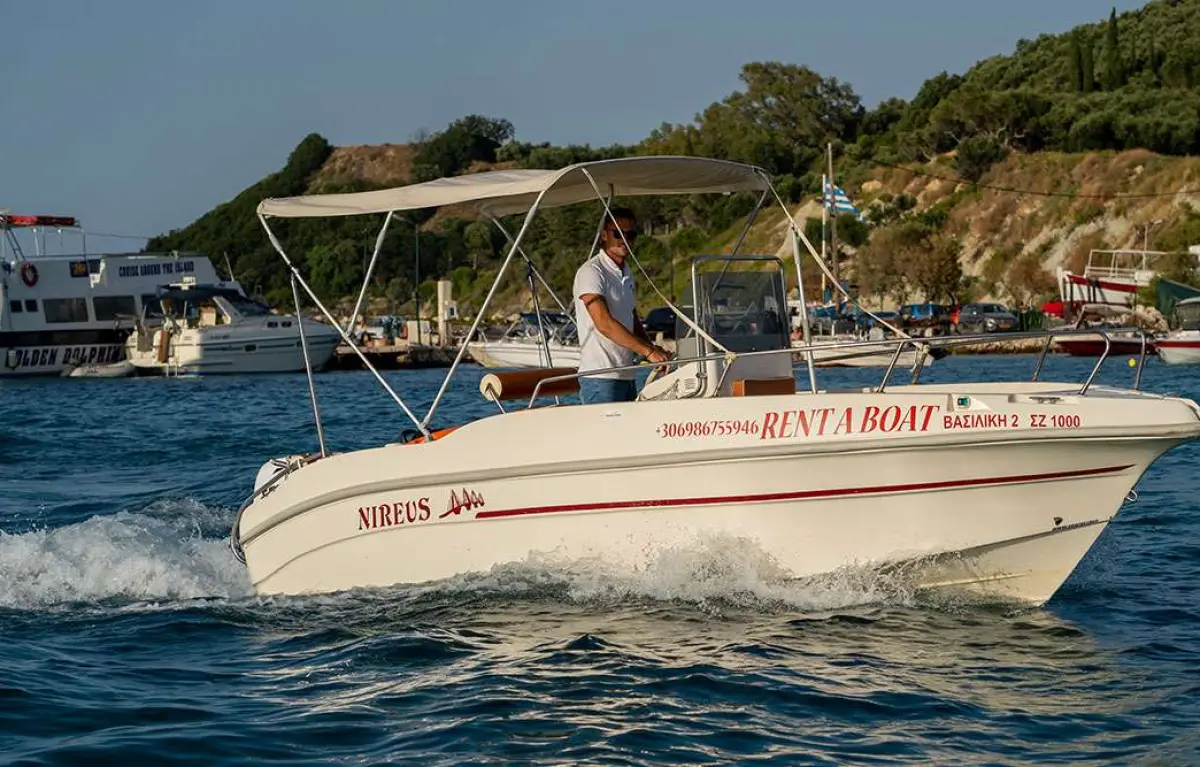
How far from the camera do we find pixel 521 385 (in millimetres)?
9820

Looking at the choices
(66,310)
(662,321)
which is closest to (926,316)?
(662,321)

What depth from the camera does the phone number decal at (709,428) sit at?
8.41 meters

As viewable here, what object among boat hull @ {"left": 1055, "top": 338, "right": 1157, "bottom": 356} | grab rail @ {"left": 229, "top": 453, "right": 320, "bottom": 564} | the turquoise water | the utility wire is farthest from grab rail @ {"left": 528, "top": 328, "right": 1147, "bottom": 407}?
the utility wire

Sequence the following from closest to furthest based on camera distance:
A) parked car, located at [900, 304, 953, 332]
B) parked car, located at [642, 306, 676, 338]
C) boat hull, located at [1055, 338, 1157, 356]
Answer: parked car, located at [642, 306, 676, 338], boat hull, located at [1055, 338, 1157, 356], parked car, located at [900, 304, 953, 332]

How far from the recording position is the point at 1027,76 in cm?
9200

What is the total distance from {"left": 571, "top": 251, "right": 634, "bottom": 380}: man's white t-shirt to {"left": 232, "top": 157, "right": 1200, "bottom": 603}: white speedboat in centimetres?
29

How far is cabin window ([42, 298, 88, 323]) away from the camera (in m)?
51.8

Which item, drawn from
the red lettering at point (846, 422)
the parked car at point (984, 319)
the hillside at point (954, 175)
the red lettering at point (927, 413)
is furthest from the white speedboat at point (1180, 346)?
the red lettering at point (846, 422)

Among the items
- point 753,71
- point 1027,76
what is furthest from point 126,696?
point 753,71

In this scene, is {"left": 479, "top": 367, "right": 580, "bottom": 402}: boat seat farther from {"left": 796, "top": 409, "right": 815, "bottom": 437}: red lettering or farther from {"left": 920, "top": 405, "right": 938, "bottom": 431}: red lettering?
{"left": 920, "top": 405, "right": 938, "bottom": 431}: red lettering

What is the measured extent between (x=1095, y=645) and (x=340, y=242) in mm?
93098

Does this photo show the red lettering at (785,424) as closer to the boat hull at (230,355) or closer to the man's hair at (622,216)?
the man's hair at (622,216)

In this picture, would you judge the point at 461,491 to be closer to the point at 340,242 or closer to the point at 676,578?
the point at 676,578

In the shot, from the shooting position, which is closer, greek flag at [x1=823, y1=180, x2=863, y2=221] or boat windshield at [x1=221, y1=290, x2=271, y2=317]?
boat windshield at [x1=221, y1=290, x2=271, y2=317]
